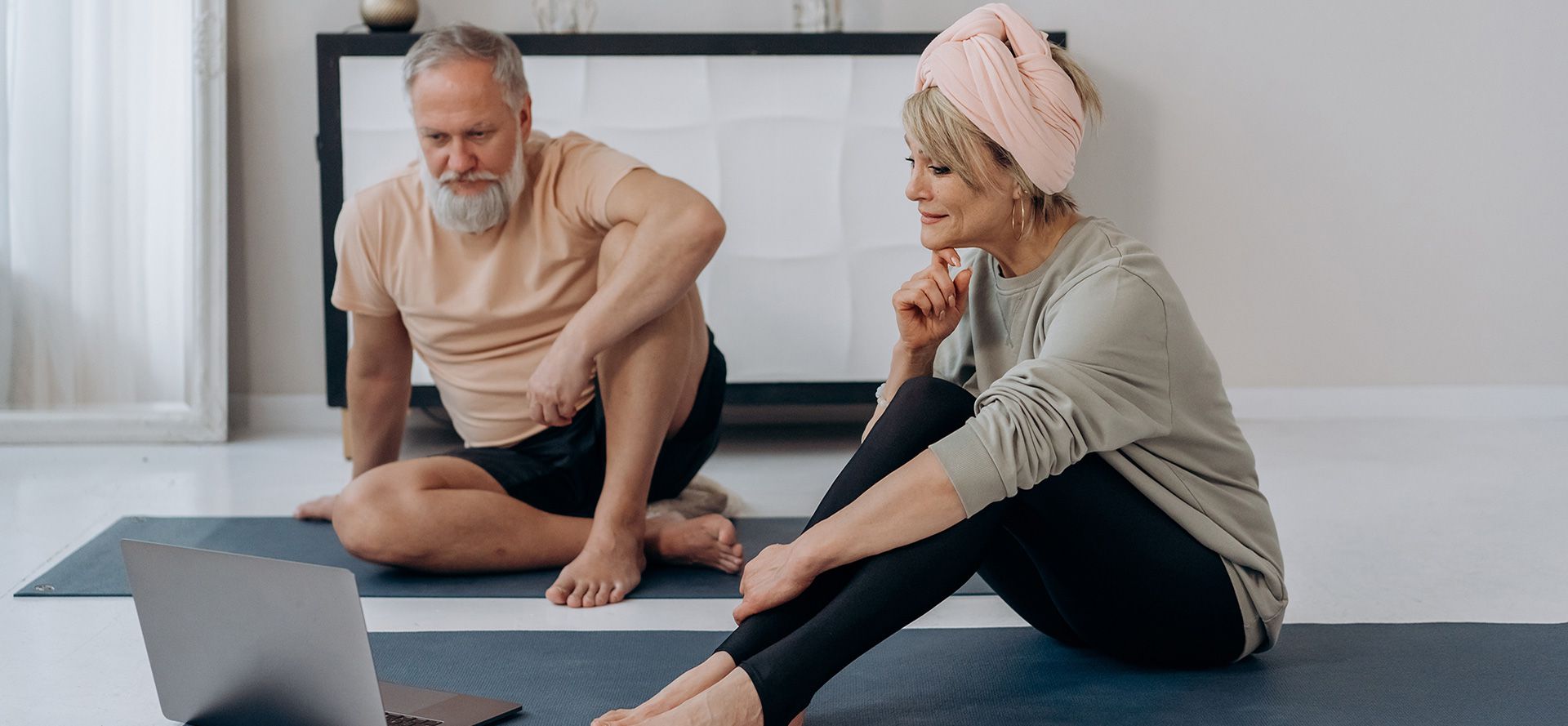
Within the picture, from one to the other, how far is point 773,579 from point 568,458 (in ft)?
3.66

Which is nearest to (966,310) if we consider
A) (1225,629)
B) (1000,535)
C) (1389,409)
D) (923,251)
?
(1000,535)

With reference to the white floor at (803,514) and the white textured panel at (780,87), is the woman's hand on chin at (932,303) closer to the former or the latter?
the white floor at (803,514)

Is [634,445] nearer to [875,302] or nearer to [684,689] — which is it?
[684,689]

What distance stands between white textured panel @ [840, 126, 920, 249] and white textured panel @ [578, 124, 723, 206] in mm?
360

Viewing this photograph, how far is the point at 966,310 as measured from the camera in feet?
6.63

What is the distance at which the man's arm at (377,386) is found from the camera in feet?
8.89

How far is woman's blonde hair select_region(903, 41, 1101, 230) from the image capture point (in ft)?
5.93

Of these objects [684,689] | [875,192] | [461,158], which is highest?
[461,158]

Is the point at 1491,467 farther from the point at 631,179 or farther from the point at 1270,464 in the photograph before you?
the point at 631,179

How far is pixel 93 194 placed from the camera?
3996 mm

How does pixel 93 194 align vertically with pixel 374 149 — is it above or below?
below

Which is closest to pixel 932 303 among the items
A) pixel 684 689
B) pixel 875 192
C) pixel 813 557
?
pixel 813 557

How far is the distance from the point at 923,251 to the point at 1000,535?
2037 mm

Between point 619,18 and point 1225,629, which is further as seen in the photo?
point 619,18
